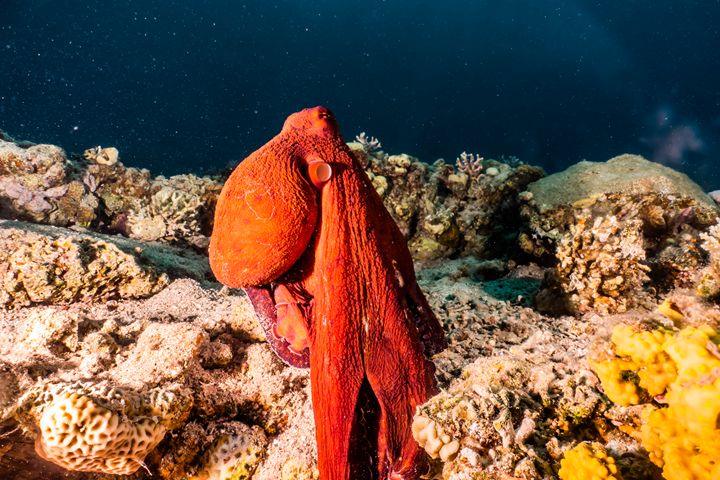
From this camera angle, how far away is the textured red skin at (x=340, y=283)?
1.82 metres

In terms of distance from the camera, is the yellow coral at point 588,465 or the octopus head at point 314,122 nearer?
the yellow coral at point 588,465

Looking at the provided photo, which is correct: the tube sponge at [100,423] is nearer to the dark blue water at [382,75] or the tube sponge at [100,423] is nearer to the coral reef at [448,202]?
the coral reef at [448,202]

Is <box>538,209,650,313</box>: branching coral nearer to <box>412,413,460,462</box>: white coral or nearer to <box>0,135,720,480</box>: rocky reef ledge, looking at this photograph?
<box>0,135,720,480</box>: rocky reef ledge

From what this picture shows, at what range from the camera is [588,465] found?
1462 mm

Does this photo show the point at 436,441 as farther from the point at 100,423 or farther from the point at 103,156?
the point at 103,156

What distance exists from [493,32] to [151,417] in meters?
110

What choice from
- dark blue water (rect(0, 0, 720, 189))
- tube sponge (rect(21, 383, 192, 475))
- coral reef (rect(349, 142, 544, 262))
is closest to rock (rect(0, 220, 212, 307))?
tube sponge (rect(21, 383, 192, 475))

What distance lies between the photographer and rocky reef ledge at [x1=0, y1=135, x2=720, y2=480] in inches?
63.9

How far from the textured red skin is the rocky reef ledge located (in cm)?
24

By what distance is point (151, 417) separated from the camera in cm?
218

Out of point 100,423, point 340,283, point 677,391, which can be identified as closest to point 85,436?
point 100,423

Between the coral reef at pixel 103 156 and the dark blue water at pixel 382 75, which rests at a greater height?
the dark blue water at pixel 382 75

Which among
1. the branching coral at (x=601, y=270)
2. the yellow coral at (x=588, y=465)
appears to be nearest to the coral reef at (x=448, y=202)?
the branching coral at (x=601, y=270)

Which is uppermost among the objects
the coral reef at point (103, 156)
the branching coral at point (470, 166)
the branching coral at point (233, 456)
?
the coral reef at point (103, 156)
